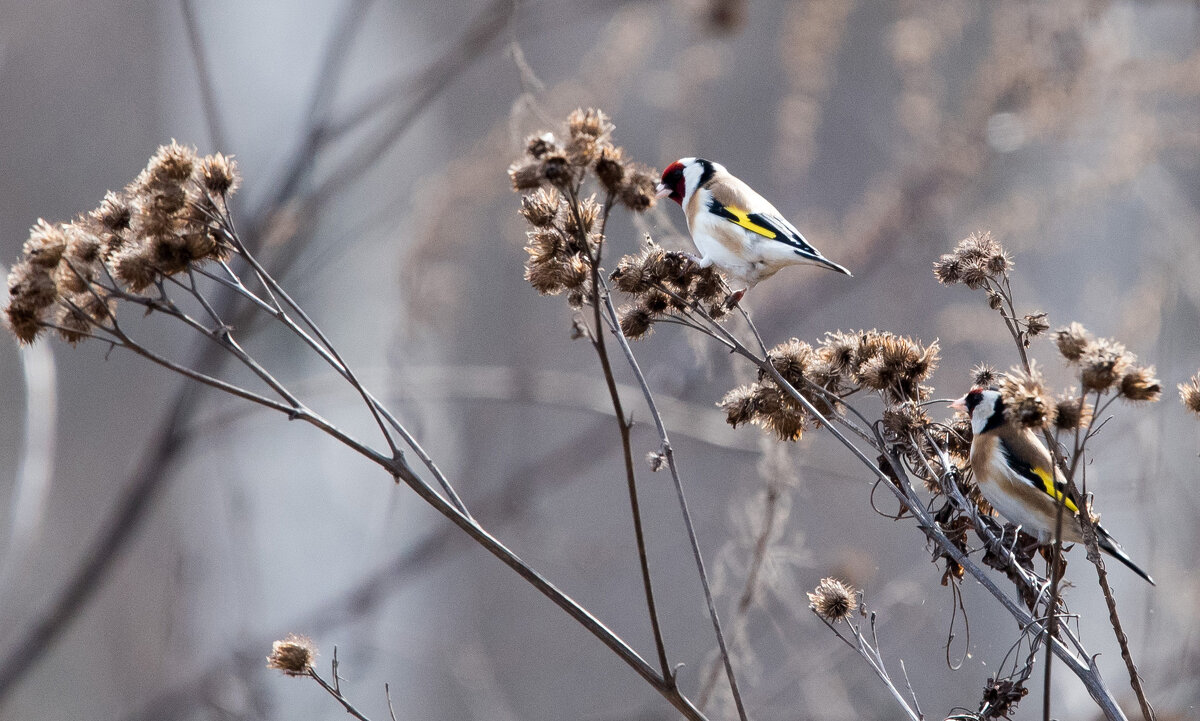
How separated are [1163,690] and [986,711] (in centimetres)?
186

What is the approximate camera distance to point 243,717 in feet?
8.50

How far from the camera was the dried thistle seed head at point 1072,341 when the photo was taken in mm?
1151

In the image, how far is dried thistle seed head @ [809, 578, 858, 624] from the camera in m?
1.34

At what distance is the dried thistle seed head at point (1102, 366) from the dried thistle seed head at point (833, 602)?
0.43m

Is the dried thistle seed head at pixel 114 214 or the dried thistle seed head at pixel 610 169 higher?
the dried thistle seed head at pixel 610 169

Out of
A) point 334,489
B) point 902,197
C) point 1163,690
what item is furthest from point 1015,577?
point 334,489

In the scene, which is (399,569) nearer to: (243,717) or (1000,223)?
(243,717)

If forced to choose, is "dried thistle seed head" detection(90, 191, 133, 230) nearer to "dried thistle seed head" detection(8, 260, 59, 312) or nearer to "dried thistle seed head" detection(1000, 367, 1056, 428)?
"dried thistle seed head" detection(8, 260, 59, 312)

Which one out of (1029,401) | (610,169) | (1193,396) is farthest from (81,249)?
(1193,396)

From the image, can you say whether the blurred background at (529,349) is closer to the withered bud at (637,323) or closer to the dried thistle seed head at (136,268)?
the withered bud at (637,323)

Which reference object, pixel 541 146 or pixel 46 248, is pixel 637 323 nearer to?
pixel 541 146

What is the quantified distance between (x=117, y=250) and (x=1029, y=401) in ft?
4.09

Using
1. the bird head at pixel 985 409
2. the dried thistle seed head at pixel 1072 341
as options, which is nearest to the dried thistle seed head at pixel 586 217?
the dried thistle seed head at pixel 1072 341

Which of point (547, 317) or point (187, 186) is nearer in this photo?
point (187, 186)
